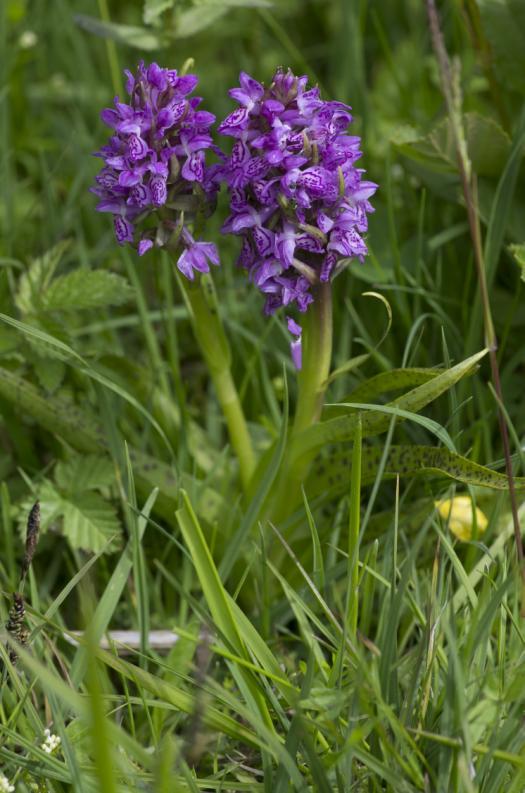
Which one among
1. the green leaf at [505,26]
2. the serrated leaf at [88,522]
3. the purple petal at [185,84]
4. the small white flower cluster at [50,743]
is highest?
the green leaf at [505,26]

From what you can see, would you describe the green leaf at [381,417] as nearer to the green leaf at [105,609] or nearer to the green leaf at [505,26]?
the green leaf at [105,609]

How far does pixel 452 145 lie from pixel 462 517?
1.06m

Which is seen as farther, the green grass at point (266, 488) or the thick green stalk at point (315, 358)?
the thick green stalk at point (315, 358)

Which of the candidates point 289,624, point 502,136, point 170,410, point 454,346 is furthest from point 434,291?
point 289,624

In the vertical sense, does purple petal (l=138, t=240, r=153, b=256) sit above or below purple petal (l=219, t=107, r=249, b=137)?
below

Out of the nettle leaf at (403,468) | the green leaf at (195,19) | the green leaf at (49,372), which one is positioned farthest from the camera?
the green leaf at (195,19)

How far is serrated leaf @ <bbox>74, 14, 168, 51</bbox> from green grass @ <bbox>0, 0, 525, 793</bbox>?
1 cm

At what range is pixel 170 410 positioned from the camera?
2490 millimetres

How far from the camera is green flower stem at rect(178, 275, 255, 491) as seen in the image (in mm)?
2076

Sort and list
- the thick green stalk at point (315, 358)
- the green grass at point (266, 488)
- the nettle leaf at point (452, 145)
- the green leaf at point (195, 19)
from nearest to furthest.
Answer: the green grass at point (266, 488)
the thick green stalk at point (315, 358)
the nettle leaf at point (452, 145)
the green leaf at point (195, 19)

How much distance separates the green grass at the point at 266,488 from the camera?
5.14ft

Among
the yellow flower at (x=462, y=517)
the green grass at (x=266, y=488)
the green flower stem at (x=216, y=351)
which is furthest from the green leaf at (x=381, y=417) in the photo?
the yellow flower at (x=462, y=517)

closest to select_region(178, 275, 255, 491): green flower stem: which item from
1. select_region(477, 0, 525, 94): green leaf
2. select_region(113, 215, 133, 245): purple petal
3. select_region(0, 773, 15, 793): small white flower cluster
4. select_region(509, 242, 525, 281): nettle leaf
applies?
select_region(113, 215, 133, 245): purple petal

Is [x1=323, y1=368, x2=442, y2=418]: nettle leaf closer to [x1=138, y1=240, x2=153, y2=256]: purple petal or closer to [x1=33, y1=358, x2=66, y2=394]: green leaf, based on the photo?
[x1=138, y1=240, x2=153, y2=256]: purple petal
